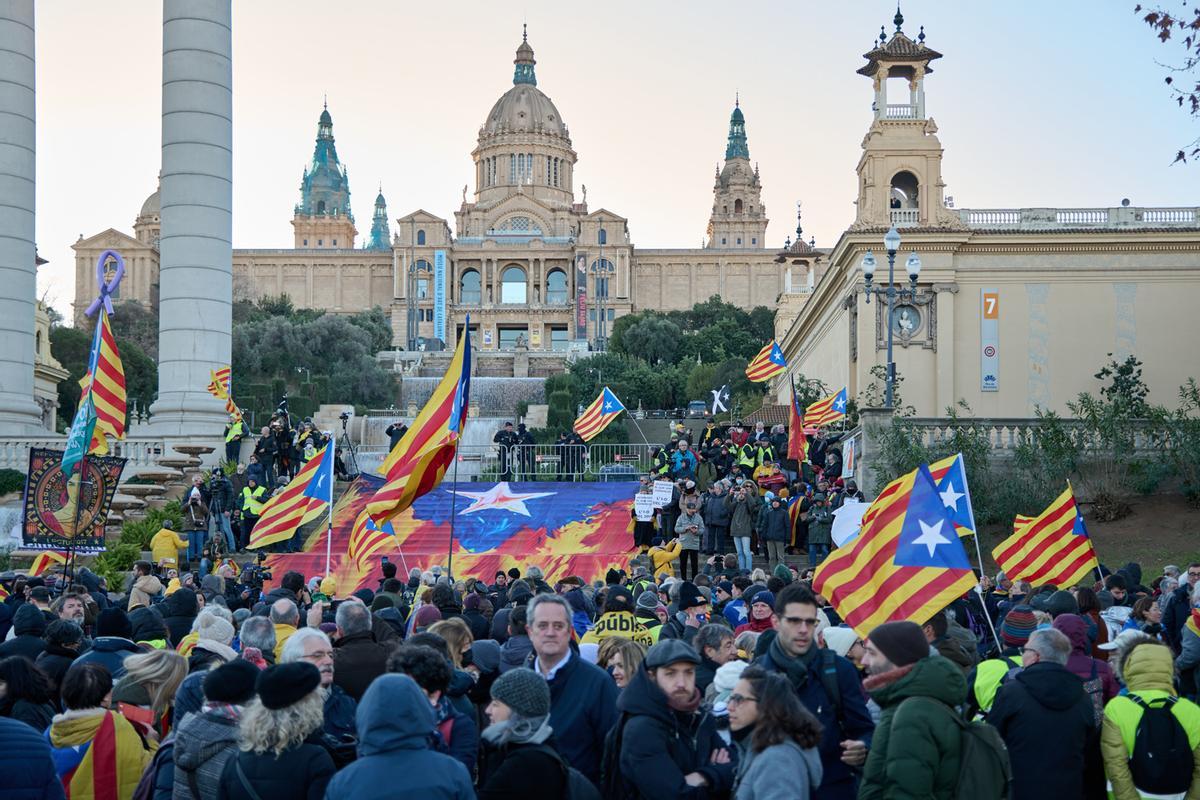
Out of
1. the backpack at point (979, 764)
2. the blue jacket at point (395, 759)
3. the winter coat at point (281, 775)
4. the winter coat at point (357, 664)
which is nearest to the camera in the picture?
the blue jacket at point (395, 759)

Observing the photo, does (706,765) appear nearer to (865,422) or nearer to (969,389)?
(865,422)

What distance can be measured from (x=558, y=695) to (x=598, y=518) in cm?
2317

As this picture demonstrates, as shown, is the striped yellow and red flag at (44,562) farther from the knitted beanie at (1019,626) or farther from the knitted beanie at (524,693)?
the knitted beanie at (524,693)

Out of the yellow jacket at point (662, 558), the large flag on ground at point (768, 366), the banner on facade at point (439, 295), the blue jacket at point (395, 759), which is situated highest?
the banner on facade at point (439, 295)

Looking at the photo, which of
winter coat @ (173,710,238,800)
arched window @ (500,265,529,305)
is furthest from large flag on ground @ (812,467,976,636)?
arched window @ (500,265,529,305)

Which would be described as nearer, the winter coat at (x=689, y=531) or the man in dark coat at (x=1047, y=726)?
the man in dark coat at (x=1047, y=726)

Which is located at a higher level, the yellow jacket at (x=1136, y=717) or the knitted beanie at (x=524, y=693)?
the knitted beanie at (x=524, y=693)

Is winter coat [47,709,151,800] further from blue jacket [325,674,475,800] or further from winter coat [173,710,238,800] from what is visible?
blue jacket [325,674,475,800]

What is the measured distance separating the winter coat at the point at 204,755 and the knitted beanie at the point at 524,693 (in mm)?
1304

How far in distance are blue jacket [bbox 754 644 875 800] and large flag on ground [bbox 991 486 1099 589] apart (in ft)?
31.3

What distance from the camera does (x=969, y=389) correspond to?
40.6m

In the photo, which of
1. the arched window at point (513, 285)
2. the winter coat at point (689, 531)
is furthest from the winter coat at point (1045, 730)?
the arched window at point (513, 285)

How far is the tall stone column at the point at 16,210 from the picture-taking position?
3147cm

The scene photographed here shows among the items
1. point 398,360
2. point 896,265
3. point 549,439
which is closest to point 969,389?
point 896,265
